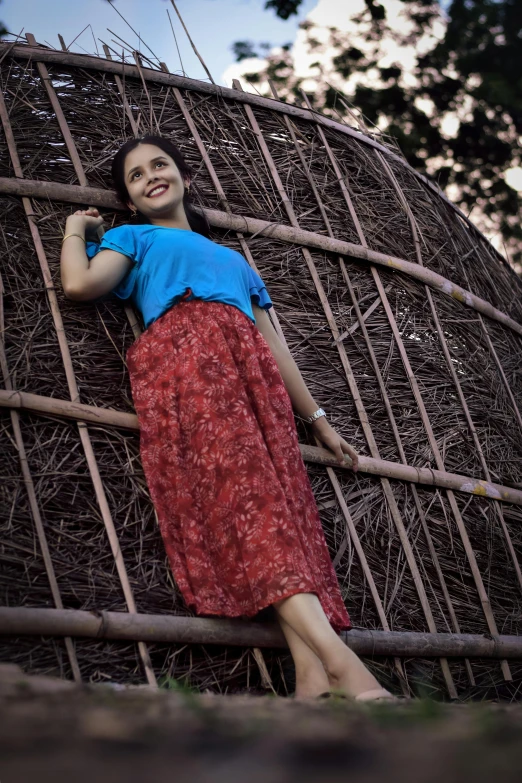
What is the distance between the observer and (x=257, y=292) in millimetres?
2682

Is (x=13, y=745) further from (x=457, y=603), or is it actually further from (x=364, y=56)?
(x=364, y=56)

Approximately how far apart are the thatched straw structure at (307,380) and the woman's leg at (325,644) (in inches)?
9.8

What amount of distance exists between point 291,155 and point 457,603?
188 centimetres

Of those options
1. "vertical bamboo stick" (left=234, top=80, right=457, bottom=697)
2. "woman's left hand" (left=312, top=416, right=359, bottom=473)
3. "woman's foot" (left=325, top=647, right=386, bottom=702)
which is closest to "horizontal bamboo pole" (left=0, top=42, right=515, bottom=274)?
"vertical bamboo stick" (left=234, top=80, right=457, bottom=697)

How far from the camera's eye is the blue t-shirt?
2475 mm

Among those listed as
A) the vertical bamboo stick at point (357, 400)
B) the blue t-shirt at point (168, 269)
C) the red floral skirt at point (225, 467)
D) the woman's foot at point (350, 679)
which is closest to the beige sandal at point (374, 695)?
the woman's foot at point (350, 679)

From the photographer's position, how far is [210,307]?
8.09ft

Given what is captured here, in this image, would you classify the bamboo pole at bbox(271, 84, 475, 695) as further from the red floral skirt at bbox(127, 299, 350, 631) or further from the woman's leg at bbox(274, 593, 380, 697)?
the woman's leg at bbox(274, 593, 380, 697)

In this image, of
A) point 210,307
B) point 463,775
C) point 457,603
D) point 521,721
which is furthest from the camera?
point 457,603

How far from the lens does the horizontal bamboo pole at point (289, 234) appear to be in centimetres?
263

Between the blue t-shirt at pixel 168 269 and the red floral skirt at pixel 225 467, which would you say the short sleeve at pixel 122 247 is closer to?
the blue t-shirt at pixel 168 269

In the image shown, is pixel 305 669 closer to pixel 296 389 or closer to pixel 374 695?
pixel 374 695

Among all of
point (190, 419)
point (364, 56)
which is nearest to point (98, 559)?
point (190, 419)

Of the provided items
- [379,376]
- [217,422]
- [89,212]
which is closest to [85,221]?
[89,212]
